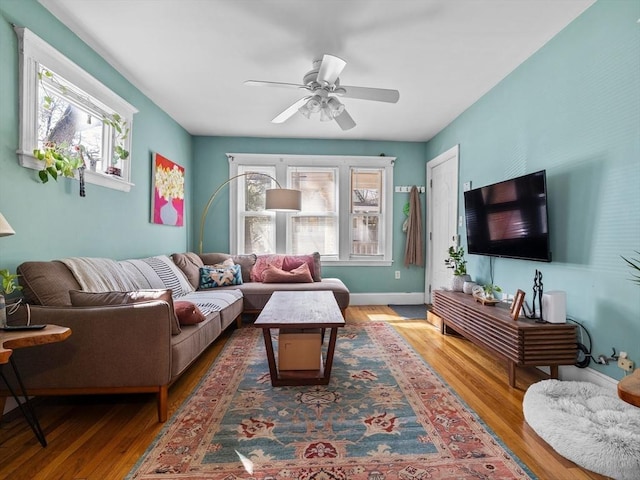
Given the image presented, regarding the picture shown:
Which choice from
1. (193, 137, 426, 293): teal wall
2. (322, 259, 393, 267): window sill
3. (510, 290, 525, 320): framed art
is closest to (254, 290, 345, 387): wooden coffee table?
(510, 290, 525, 320): framed art

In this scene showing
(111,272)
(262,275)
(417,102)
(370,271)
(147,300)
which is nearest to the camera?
(147,300)

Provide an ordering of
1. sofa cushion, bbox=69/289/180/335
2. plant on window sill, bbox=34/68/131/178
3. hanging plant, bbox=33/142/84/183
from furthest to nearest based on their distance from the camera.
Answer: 1. plant on window sill, bbox=34/68/131/178
2. hanging plant, bbox=33/142/84/183
3. sofa cushion, bbox=69/289/180/335

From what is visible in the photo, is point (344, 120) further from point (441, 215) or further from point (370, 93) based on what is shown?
point (441, 215)

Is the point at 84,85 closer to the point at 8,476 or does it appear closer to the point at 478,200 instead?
the point at 8,476

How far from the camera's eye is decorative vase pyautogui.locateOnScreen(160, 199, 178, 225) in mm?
3924

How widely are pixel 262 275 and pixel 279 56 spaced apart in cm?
257

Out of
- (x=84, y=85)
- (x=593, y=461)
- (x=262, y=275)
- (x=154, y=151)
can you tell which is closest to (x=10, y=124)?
(x=84, y=85)

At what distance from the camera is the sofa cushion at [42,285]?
1.88 metres

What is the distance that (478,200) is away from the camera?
3.27 metres

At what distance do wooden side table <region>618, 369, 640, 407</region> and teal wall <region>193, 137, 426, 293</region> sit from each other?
4.02m

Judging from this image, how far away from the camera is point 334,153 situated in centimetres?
505

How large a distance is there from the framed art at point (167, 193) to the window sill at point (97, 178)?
1.78ft

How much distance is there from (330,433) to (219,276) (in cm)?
271

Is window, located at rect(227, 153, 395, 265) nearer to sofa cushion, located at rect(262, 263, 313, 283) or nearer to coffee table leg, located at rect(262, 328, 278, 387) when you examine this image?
sofa cushion, located at rect(262, 263, 313, 283)
